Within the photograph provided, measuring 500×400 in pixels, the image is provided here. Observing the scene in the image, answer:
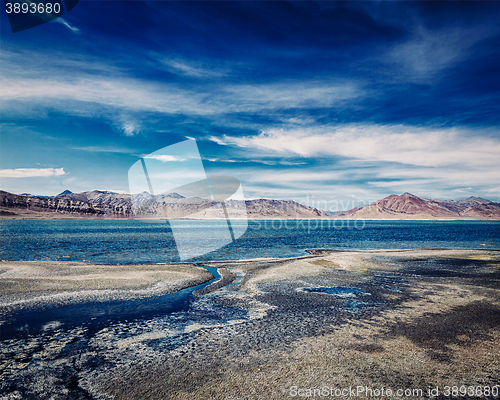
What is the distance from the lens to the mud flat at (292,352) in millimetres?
6578

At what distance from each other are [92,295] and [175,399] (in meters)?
11.3

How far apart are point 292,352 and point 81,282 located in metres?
15.3

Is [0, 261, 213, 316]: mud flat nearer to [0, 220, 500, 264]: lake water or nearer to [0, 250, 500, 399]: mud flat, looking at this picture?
[0, 250, 500, 399]: mud flat

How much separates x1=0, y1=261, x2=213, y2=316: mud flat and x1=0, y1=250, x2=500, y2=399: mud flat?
455cm

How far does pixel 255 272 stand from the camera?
73.9 ft

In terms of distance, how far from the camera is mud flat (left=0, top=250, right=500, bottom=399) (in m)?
6.58

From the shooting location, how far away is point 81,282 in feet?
57.5

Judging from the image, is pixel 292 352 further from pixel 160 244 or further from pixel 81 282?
pixel 160 244

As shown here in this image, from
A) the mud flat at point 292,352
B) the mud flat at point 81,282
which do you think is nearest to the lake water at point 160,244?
the mud flat at point 81,282

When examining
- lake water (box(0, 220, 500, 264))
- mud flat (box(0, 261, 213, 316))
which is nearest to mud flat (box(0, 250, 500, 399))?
mud flat (box(0, 261, 213, 316))

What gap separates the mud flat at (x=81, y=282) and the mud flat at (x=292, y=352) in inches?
179

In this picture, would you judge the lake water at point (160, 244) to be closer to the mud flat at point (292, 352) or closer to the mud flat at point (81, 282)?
the mud flat at point (81, 282)

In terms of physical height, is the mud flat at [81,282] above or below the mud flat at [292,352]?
below

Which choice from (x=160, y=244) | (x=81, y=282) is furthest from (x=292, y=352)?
(x=160, y=244)
